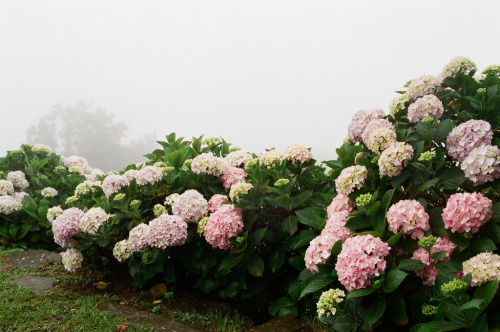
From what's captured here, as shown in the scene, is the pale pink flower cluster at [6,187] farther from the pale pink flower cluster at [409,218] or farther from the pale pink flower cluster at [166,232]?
the pale pink flower cluster at [409,218]

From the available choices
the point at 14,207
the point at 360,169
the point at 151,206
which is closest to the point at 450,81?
the point at 360,169

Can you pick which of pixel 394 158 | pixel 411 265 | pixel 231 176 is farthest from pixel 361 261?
pixel 231 176

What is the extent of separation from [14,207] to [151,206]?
11.2ft

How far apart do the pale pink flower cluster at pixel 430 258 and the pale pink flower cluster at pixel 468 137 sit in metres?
0.65

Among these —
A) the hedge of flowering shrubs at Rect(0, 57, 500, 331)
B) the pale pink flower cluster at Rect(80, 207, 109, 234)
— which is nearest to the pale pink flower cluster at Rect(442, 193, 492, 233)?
the hedge of flowering shrubs at Rect(0, 57, 500, 331)

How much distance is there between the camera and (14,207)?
6.77 metres

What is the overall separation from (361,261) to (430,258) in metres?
0.48

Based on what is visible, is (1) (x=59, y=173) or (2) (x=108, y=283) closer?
(2) (x=108, y=283)

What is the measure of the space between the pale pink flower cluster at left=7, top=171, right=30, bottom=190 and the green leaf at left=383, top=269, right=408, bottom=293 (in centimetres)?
731

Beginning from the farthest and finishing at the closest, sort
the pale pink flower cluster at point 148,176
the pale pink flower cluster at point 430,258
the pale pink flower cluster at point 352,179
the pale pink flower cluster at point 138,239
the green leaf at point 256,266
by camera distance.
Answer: the pale pink flower cluster at point 148,176
the pale pink flower cluster at point 138,239
the green leaf at point 256,266
the pale pink flower cluster at point 352,179
the pale pink flower cluster at point 430,258

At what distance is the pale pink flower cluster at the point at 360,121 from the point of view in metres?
3.57

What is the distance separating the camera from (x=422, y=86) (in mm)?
3518

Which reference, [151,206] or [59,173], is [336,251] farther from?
[59,173]

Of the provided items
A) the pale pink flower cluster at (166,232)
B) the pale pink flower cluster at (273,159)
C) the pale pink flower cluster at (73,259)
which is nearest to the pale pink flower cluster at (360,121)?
the pale pink flower cluster at (273,159)
